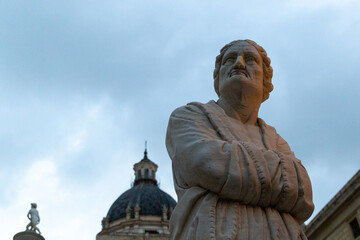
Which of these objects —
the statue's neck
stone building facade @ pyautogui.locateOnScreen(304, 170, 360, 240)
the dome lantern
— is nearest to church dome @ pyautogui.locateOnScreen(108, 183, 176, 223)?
the dome lantern

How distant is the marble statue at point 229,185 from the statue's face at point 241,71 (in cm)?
33

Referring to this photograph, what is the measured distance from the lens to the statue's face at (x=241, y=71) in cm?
388

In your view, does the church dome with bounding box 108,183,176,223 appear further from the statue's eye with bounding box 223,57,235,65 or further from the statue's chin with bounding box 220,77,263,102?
the statue's chin with bounding box 220,77,263,102

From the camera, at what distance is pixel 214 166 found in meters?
3.10

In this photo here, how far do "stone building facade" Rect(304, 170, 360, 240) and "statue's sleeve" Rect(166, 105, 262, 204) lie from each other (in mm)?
19359

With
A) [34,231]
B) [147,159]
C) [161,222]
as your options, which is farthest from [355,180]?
[147,159]

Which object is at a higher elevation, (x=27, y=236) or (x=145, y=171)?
(x=145, y=171)

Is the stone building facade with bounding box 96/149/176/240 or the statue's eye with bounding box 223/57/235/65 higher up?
the stone building facade with bounding box 96/149/176/240

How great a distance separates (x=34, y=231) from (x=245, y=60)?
19.3 meters

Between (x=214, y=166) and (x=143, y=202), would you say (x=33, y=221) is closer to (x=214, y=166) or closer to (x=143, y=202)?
(x=214, y=166)

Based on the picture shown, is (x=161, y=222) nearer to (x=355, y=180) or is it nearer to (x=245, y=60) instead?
(x=355, y=180)

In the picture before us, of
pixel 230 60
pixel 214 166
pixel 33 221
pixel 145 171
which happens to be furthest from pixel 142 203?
pixel 214 166

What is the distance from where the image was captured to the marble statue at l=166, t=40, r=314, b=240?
3039 millimetres

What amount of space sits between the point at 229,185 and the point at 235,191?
0.06 metres
